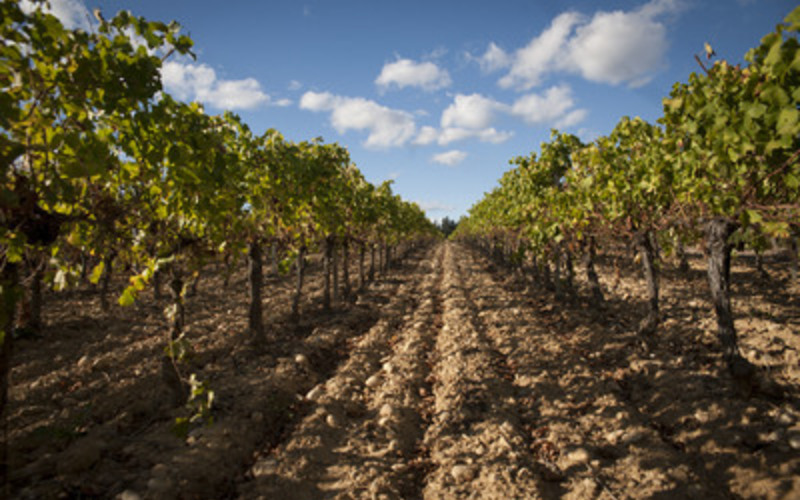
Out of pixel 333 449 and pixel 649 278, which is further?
pixel 649 278

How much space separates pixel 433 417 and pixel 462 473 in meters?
1.56

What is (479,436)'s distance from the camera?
5191 millimetres

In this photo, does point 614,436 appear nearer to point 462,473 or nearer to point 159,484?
point 462,473

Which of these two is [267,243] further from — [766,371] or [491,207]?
[491,207]

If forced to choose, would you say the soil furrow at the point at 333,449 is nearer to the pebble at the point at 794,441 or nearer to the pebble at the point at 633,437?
the pebble at the point at 633,437

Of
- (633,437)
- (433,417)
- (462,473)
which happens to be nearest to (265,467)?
(462,473)

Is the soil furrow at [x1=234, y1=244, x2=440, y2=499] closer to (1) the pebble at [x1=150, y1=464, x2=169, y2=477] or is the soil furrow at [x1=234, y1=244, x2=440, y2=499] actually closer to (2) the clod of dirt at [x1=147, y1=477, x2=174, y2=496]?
(2) the clod of dirt at [x1=147, y1=477, x2=174, y2=496]

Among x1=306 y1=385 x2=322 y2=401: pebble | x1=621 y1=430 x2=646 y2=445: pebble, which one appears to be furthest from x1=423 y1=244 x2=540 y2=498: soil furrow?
x1=306 y1=385 x2=322 y2=401: pebble

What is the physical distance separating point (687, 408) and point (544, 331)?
456 centimetres

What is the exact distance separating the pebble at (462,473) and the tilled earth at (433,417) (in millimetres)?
16

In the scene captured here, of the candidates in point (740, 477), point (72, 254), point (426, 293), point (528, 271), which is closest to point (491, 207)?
point (528, 271)

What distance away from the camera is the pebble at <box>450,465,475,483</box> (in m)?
4.38

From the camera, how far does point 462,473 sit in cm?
444

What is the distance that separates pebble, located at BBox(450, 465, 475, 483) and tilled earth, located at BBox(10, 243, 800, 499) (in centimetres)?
2
